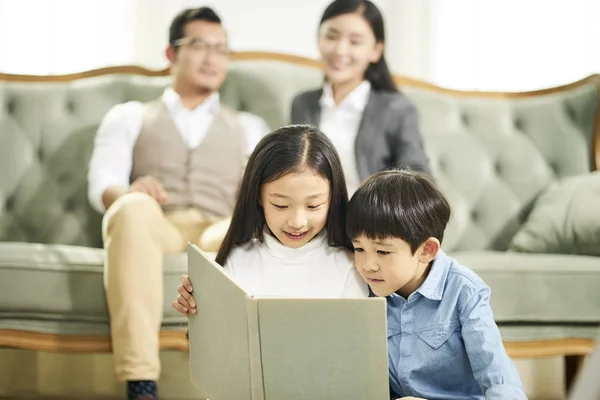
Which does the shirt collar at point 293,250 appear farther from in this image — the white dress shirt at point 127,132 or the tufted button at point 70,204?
the tufted button at point 70,204

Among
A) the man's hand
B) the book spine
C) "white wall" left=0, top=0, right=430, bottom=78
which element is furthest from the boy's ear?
"white wall" left=0, top=0, right=430, bottom=78

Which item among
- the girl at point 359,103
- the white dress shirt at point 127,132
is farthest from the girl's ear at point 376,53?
the white dress shirt at point 127,132

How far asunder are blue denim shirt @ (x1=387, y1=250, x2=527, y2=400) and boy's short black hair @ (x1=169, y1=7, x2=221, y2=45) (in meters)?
1.45

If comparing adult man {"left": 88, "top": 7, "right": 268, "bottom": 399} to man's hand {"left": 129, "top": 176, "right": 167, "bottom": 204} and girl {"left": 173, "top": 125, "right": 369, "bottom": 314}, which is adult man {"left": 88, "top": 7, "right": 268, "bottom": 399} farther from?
girl {"left": 173, "top": 125, "right": 369, "bottom": 314}

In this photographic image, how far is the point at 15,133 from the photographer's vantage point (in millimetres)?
2627

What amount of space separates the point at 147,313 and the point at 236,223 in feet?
1.99

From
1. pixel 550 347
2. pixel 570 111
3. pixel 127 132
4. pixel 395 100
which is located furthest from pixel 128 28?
pixel 550 347

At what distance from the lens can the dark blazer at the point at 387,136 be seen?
2.28 meters

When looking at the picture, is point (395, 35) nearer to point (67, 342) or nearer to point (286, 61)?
point (286, 61)

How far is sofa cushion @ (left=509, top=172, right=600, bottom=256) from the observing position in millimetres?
2311

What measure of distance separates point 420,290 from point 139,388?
2.75 ft

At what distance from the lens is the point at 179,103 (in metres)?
2.53

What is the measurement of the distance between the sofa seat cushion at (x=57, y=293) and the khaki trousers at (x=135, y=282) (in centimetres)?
5

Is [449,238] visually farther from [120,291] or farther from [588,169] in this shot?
[120,291]
